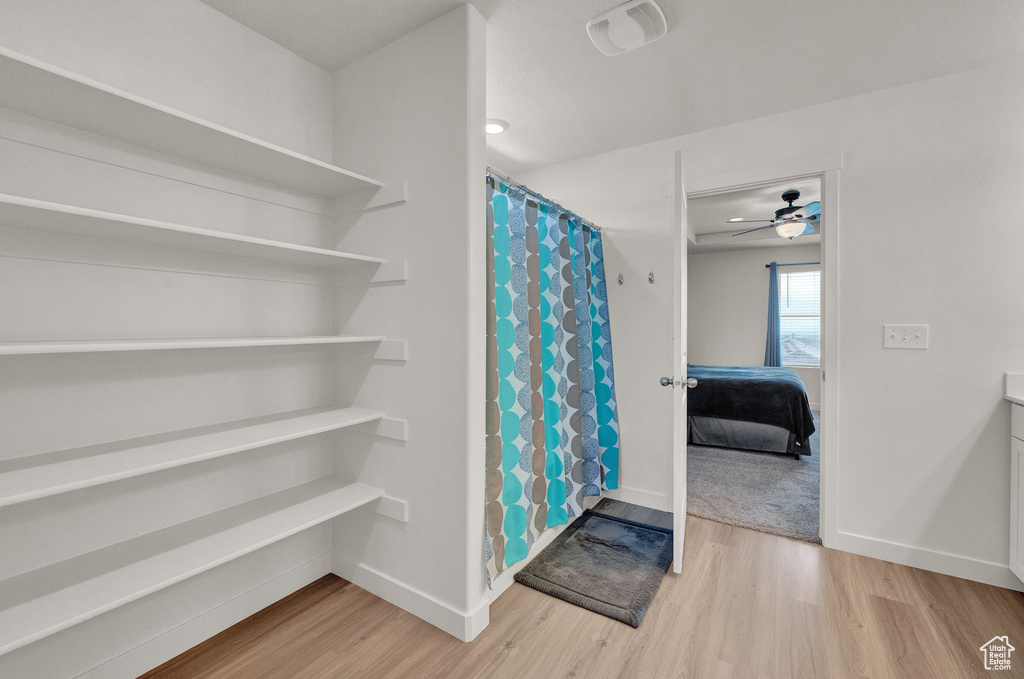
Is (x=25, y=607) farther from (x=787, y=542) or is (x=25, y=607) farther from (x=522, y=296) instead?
(x=787, y=542)

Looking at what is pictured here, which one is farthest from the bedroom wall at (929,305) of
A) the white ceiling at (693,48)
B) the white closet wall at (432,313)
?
the white closet wall at (432,313)

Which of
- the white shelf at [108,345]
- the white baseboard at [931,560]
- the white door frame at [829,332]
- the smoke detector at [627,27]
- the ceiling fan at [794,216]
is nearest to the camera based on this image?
the white shelf at [108,345]

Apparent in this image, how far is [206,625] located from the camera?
5.59 feet

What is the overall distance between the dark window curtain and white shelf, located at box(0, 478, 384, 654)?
641cm

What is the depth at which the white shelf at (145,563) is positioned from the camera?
1.18 m

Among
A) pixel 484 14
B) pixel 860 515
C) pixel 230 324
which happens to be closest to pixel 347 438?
pixel 230 324

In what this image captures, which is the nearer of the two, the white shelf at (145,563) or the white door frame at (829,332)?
the white shelf at (145,563)

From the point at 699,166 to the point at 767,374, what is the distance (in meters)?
→ 2.92

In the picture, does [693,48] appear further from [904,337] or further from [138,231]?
[138,231]

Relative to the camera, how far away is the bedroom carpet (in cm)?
270

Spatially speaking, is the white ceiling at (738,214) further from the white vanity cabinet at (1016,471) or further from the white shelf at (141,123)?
the white shelf at (141,123)

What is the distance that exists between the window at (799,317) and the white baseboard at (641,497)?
4866 mm

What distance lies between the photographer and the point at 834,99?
236 cm

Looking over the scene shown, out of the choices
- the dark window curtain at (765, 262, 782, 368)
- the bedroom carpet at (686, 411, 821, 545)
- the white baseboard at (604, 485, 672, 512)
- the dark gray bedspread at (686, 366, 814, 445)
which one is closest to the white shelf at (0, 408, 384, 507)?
the white baseboard at (604, 485, 672, 512)
